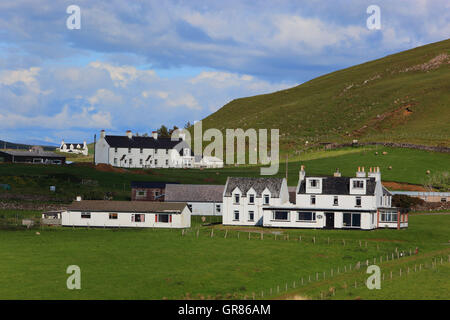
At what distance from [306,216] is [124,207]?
73.0 ft

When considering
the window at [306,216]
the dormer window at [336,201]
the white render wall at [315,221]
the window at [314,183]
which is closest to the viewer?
the white render wall at [315,221]

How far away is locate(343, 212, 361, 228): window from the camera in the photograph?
8388 cm

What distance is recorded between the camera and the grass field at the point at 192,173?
106812 millimetres

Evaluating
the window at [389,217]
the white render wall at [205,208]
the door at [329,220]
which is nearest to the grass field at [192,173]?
the white render wall at [205,208]

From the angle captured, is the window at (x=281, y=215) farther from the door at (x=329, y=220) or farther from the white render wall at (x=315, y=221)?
the door at (x=329, y=220)

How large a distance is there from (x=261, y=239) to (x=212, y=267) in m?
16.7

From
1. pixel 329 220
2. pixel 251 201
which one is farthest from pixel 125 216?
pixel 329 220

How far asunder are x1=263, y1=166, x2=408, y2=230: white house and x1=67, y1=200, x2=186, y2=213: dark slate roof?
1171 cm

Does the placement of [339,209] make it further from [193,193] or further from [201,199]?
[193,193]

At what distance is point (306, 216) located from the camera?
8544 cm

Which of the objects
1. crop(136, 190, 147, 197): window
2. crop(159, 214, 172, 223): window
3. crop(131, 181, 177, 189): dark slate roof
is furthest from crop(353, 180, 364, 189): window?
crop(136, 190, 147, 197): window

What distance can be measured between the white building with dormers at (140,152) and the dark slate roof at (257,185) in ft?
244

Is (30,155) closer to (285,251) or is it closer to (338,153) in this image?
(338,153)

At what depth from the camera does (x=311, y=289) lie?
4941cm
